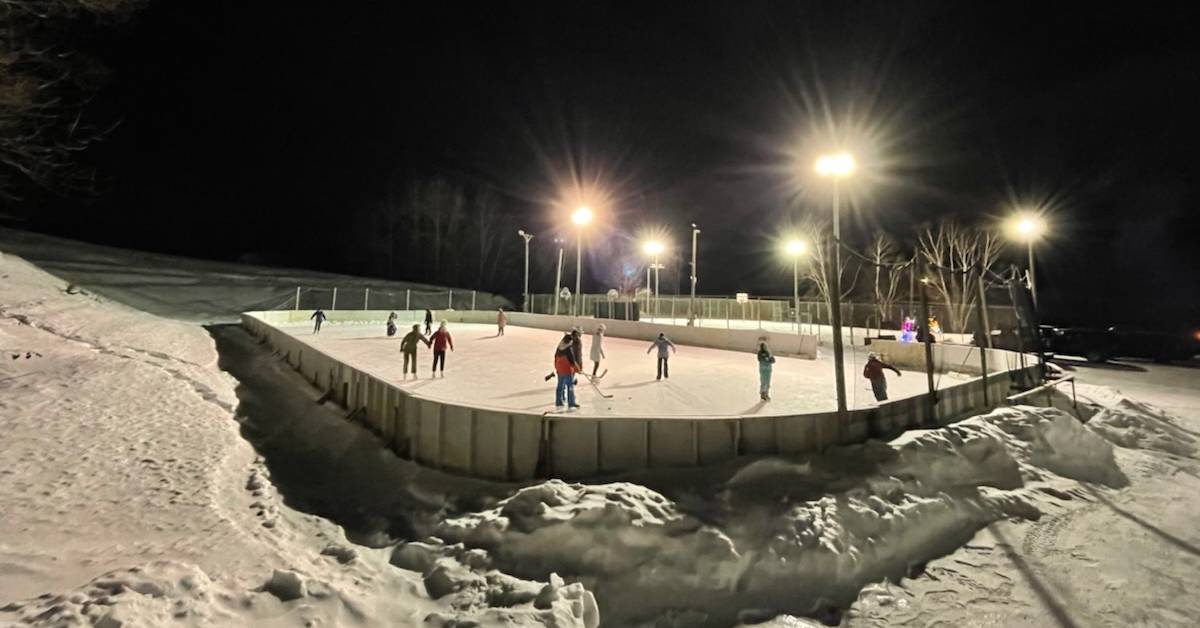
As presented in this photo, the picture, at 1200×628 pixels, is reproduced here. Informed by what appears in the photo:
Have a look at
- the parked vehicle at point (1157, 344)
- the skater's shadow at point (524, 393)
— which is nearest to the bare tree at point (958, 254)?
the parked vehicle at point (1157, 344)

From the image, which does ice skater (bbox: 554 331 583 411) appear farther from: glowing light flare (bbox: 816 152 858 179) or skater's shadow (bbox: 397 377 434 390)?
glowing light flare (bbox: 816 152 858 179)

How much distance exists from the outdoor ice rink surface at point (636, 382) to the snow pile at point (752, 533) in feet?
5.77

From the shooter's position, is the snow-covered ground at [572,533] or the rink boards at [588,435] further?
the rink boards at [588,435]

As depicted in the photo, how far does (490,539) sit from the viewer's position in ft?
20.4

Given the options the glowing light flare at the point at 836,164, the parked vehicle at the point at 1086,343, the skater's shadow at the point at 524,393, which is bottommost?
the skater's shadow at the point at 524,393

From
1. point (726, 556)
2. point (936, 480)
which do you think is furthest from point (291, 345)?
point (936, 480)

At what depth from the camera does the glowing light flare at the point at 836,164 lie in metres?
15.0

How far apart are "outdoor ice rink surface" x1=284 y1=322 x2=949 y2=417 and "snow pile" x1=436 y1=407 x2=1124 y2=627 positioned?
1.76m

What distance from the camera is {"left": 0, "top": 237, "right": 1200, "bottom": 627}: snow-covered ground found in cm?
508

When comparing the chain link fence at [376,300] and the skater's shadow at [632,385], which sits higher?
the chain link fence at [376,300]

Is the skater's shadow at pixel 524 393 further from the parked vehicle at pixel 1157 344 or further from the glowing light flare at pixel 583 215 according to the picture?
the parked vehicle at pixel 1157 344

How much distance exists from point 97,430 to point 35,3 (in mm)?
14329

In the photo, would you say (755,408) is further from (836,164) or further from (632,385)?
(836,164)

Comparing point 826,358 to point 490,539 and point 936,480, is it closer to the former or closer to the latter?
point 936,480
